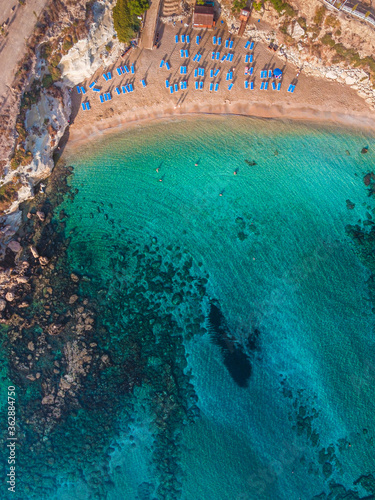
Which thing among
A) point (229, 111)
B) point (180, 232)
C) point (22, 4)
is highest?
point (22, 4)

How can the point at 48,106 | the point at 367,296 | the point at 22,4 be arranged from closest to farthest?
1. the point at 22,4
2. the point at 48,106
3. the point at 367,296

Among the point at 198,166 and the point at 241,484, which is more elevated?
the point at 198,166

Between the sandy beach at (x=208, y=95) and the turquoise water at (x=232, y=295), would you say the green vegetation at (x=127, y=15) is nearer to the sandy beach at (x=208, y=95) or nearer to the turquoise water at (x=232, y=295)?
the sandy beach at (x=208, y=95)

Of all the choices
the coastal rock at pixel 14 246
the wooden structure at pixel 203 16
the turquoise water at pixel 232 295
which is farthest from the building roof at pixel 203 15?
the coastal rock at pixel 14 246

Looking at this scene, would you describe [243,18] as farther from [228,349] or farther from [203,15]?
[228,349]

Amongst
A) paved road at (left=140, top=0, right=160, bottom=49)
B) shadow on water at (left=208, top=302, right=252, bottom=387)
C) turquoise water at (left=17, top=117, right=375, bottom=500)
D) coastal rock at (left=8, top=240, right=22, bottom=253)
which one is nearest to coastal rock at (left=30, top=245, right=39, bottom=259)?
coastal rock at (left=8, top=240, right=22, bottom=253)

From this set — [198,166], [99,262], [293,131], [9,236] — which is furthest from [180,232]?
[9,236]

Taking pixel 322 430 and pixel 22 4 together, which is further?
pixel 322 430

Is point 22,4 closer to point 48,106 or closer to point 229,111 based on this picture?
point 48,106

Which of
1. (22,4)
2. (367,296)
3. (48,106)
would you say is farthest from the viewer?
(367,296)
